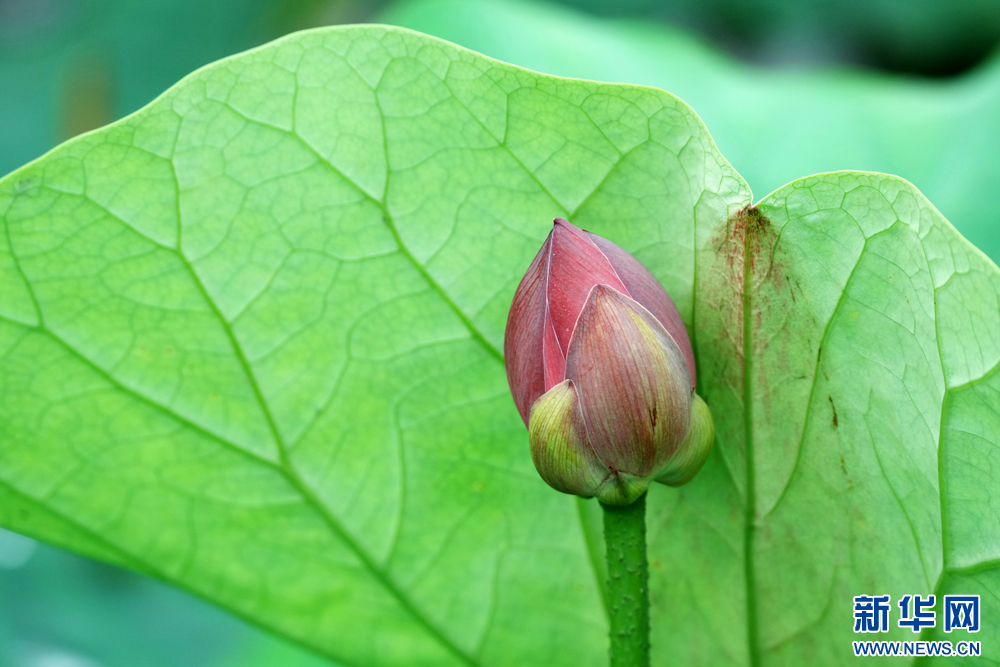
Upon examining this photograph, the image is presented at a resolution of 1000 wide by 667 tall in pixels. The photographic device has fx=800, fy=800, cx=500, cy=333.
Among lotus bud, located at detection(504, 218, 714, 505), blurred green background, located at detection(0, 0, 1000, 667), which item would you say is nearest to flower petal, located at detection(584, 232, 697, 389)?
lotus bud, located at detection(504, 218, 714, 505)

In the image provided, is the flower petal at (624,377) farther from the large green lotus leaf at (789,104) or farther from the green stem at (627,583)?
the large green lotus leaf at (789,104)

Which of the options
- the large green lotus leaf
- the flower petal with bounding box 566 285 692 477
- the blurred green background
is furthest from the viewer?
the blurred green background

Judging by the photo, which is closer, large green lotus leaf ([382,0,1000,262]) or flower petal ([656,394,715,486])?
flower petal ([656,394,715,486])

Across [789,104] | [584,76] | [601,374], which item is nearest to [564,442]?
[601,374]

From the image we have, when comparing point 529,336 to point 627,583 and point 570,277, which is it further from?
point 627,583

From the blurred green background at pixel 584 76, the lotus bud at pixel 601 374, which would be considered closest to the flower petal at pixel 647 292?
the lotus bud at pixel 601 374

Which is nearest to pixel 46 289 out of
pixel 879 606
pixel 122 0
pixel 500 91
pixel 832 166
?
pixel 500 91

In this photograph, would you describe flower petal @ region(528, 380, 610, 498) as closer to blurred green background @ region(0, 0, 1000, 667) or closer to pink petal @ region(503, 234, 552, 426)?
pink petal @ region(503, 234, 552, 426)
